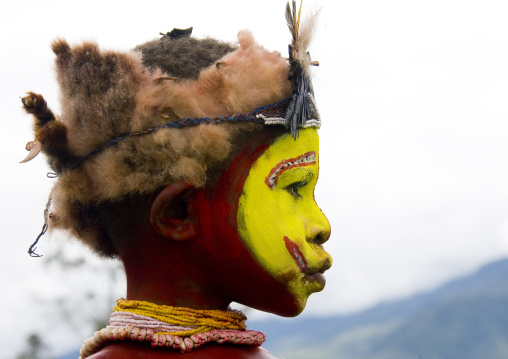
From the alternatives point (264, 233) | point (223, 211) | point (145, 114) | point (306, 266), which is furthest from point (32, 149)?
point (306, 266)

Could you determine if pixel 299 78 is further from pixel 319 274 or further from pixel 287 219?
pixel 319 274

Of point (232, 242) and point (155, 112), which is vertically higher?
point (155, 112)

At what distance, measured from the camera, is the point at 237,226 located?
2.17 meters

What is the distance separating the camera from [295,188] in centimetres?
229

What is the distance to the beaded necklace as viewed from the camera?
6.98ft

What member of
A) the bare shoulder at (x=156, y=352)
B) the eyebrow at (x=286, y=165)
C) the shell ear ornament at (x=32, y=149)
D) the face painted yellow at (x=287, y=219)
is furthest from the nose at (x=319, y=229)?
the shell ear ornament at (x=32, y=149)

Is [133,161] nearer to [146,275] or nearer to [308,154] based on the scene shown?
[146,275]

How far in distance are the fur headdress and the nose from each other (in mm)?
261

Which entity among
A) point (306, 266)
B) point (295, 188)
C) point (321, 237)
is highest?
point (295, 188)

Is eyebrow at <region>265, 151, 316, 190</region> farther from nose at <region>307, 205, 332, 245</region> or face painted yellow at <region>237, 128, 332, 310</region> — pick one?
nose at <region>307, 205, 332, 245</region>

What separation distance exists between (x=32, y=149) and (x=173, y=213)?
0.47 meters

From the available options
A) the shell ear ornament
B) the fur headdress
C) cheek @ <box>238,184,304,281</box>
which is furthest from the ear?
the shell ear ornament

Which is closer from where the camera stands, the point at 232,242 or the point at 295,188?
the point at 232,242

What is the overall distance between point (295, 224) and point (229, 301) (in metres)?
0.32
